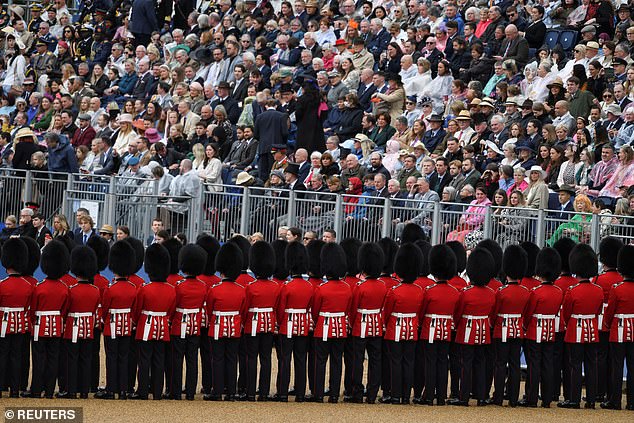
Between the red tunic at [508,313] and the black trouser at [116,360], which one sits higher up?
the red tunic at [508,313]

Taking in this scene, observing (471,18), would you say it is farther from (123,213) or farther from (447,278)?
(447,278)

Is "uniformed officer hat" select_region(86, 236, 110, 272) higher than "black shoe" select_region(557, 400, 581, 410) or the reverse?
higher

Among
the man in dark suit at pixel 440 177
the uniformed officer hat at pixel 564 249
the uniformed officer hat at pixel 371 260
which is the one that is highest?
the man in dark suit at pixel 440 177

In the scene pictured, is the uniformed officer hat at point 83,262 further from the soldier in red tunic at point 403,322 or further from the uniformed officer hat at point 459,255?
the uniformed officer hat at point 459,255

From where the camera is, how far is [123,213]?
19.0 meters

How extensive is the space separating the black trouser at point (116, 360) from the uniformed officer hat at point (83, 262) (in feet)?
2.01

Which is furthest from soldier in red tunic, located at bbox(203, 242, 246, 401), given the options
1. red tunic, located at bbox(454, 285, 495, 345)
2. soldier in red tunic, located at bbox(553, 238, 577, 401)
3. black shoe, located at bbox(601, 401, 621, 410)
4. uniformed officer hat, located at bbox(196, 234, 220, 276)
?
black shoe, located at bbox(601, 401, 621, 410)

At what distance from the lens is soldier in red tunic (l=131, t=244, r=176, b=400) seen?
13219mm

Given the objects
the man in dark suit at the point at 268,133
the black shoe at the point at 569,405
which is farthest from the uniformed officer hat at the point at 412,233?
the man in dark suit at the point at 268,133

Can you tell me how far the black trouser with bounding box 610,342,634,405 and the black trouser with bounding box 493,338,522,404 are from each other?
0.89 metres

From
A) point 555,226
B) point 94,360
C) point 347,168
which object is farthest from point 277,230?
point 94,360

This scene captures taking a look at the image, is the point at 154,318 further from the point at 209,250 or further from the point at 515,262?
the point at 515,262

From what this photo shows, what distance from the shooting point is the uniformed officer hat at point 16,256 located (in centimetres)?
1336

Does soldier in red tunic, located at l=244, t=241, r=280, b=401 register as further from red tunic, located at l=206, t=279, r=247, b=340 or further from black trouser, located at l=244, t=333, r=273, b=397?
red tunic, located at l=206, t=279, r=247, b=340
